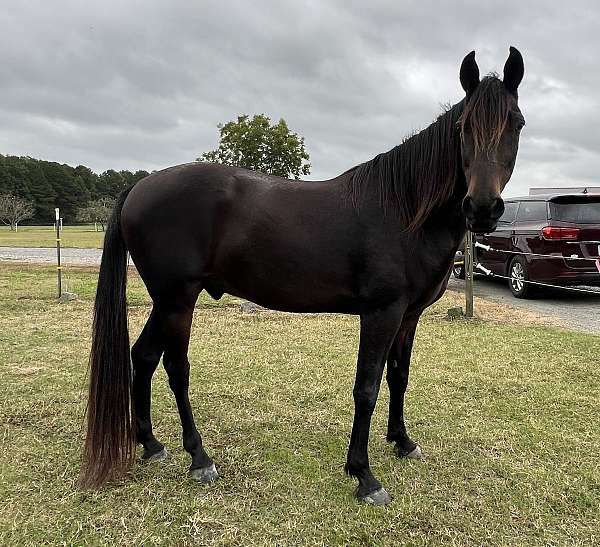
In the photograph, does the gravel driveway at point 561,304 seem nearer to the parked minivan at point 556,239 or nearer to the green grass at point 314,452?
the parked minivan at point 556,239

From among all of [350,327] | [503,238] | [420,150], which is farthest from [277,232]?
[503,238]

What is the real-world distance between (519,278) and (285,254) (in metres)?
7.64

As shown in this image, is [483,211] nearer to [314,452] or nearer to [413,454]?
[413,454]

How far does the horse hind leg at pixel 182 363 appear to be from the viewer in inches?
99.2

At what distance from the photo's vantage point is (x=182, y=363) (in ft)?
8.48

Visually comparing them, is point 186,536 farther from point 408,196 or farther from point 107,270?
point 408,196

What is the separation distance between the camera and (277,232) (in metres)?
2.45

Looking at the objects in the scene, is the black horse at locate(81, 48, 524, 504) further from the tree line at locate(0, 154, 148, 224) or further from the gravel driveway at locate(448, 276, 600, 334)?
the tree line at locate(0, 154, 148, 224)

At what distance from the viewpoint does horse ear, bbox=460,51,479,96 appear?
2152 mm

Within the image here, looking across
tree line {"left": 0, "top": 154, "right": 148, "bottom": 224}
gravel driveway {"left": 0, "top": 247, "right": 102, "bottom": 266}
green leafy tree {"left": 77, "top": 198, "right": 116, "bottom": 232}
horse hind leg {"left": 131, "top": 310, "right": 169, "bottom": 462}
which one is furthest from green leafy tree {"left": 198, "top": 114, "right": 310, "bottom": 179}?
tree line {"left": 0, "top": 154, "right": 148, "bottom": 224}

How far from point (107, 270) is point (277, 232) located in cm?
103

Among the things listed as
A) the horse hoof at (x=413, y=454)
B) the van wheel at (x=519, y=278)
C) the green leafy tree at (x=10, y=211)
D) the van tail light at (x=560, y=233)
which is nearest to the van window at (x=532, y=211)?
the van tail light at (x=560, y=233)

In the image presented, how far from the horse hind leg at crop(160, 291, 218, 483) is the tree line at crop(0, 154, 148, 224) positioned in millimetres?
64342

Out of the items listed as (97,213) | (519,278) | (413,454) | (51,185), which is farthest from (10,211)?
(413,454)
